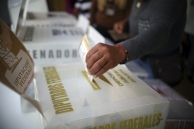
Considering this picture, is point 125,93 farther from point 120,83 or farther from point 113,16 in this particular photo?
point 113,16

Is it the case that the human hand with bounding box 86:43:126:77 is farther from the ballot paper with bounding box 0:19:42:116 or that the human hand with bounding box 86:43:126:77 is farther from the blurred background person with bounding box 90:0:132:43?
the blurred background person with bounding box 90:0:132:43

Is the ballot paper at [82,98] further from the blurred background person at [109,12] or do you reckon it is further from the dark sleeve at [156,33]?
the blurred background person at [109,12]

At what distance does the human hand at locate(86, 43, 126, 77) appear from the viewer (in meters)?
0.38

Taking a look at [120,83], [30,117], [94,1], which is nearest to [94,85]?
[120,83]

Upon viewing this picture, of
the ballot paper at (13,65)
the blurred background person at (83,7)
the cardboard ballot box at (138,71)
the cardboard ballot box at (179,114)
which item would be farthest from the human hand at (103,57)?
the blurred background person at (83,7)

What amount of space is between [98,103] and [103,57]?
0.11 m

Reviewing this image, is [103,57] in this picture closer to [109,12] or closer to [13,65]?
[13,65]

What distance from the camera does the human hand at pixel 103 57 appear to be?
1.23 feet

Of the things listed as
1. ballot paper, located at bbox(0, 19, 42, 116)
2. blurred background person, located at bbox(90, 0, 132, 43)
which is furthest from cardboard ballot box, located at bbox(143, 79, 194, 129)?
blurred background person, located at bbox(90, 0, 132, 43)

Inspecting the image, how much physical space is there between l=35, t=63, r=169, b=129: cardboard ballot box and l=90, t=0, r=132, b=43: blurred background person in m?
1.05

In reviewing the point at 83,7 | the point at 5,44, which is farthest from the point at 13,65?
the point at 83,7

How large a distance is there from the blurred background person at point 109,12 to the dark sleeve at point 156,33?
989 mm

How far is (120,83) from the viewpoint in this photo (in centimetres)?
47

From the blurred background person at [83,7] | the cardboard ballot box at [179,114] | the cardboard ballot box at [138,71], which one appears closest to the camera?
the cardboard ballot box at [179,114]
